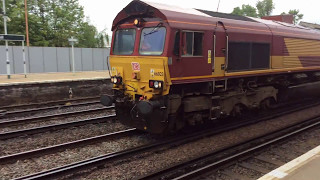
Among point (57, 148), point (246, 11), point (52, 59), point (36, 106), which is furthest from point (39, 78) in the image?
point (246, 11)

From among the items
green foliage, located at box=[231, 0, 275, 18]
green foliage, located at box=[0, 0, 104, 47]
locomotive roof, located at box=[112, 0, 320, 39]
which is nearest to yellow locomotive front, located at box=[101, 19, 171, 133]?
locomotive roof, located at box=[112, 0, 320, 39]

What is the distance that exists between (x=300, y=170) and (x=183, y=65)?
3.57m

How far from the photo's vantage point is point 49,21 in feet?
118

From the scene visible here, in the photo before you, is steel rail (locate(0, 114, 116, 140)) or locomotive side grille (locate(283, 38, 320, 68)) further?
locomotive side grille (locate(283, 38, 320, 68))

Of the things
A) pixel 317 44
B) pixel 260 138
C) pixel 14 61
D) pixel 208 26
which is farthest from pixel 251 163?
pixel 14 61

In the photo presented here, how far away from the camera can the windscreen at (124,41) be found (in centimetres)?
816

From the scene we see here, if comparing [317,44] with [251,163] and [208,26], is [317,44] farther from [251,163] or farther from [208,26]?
[251,163]

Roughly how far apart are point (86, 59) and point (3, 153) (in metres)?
21.0

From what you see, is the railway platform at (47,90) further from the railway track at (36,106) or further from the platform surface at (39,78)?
the railway track at (36,106)

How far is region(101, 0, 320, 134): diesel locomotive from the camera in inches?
287

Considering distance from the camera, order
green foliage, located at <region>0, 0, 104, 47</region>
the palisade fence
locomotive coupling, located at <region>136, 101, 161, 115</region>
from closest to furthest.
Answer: locomotive coupling, located at <region>136, 101, 161, 115</region>, the palisade fence, green foliage, located at <region>0, 0, 104, 47</region>

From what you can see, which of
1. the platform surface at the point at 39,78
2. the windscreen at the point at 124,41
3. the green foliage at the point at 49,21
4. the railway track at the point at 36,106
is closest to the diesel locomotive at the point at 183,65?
the windscreen at the point at 124,41

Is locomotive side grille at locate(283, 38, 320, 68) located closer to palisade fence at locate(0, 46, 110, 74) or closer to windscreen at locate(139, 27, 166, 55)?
windscreen at locate(139, 27, 166, 55)

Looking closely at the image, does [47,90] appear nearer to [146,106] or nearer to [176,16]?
[146,106]
